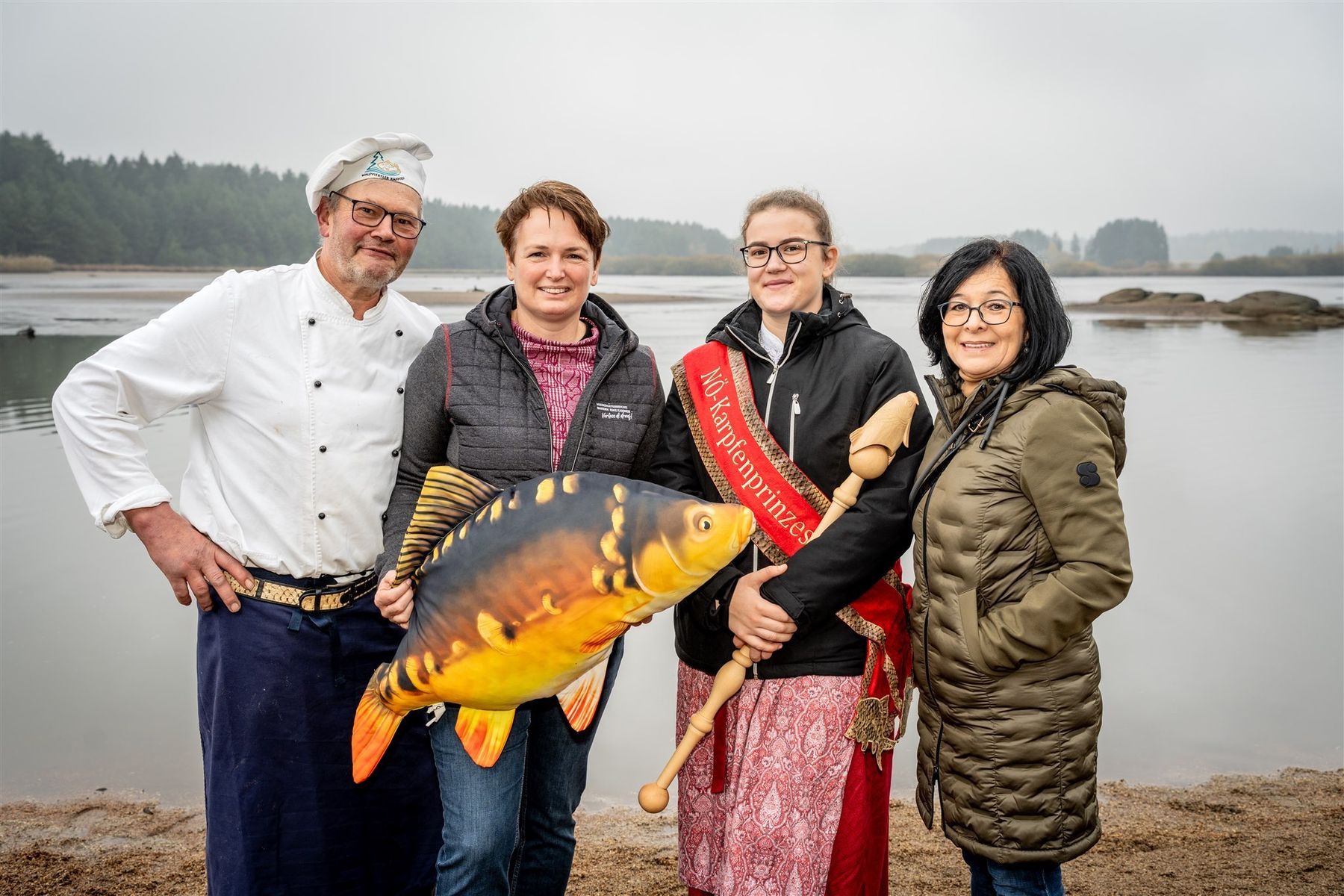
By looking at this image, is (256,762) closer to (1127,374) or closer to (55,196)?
(1127,374)

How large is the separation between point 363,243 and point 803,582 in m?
1.82

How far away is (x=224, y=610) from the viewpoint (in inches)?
116

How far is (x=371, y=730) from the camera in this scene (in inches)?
101

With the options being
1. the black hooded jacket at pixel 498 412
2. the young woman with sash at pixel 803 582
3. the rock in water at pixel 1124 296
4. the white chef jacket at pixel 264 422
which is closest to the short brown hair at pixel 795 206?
the young woman with sash at pixel 803 582

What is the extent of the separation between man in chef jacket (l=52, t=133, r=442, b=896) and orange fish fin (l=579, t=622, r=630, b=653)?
1.08m

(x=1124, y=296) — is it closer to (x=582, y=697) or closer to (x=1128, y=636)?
(x=1128, y=636)

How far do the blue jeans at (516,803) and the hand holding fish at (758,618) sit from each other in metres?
0.47

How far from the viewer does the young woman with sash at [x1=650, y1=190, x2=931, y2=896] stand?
8.77 feet

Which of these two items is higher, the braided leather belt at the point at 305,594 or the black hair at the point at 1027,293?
the black hair at the point at 1027,293

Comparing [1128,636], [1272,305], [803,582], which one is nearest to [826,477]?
[803,582]

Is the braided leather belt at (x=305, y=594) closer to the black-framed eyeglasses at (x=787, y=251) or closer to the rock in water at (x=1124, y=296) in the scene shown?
the black-framed eyeglasses at (x=787, y=251)

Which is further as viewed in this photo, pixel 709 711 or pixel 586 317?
pixel 586 317

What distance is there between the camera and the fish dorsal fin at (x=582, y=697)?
2.54 m

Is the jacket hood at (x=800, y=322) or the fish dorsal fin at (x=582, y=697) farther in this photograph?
the jacket hood at (x=800, y=322)
